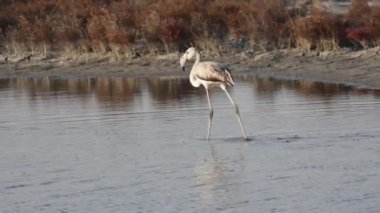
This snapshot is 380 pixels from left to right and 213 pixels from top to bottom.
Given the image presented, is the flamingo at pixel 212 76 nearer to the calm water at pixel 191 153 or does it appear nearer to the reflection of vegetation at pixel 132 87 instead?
the calm water at pixel 191 153

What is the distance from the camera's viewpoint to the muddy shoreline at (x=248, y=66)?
25125 mm

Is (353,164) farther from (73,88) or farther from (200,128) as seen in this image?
(73,88)

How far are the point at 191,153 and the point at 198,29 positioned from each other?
54.1 ft

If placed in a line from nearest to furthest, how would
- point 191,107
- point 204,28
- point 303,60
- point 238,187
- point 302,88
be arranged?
point 238,187, point 191,107, point 302,88, point 303,60, point 204,28

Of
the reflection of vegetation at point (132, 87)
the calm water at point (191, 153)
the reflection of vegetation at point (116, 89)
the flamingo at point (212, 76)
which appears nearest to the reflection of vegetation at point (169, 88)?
the reflection of vegetation at point (132, 87)

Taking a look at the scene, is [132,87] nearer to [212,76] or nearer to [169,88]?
[169,88]

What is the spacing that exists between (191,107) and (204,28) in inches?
437

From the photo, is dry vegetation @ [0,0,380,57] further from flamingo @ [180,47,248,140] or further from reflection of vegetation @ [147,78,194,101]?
flamingo @ [180,47,248,140]

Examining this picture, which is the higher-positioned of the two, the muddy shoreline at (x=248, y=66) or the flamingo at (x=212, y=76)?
the flamingo at (x=212, y=76)

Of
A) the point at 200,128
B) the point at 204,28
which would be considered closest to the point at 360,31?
the point at 204,28

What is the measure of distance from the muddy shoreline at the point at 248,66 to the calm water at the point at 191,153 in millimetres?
2340

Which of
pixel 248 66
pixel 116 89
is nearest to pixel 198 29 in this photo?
pixel 248 66

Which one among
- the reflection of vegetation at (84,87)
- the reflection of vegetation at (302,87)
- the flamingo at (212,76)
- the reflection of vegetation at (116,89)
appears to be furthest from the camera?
the reflection of vegetation at (84,87)

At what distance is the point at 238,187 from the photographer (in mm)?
11859
